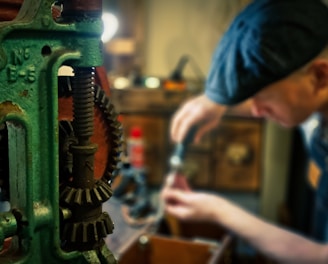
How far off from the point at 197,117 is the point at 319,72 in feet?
1.12

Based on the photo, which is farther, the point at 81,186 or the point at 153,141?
the point at 153,141

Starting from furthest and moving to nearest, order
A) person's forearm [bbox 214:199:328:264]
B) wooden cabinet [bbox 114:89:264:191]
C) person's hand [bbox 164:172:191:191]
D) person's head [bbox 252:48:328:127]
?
wooden cabinet [bbox 114:89:264:191], person's hand [bbox 164:172:191:191], person's forearm [bbox 214:199:328:264], person's head [bbox 252:48:328:127]

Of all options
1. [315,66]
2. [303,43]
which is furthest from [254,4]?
[315,66]

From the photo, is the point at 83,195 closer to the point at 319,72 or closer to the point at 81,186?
the point at 81,186

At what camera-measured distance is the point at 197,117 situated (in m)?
1.35

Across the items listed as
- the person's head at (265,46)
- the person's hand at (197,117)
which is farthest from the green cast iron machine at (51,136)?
the person's hand at (197,117)

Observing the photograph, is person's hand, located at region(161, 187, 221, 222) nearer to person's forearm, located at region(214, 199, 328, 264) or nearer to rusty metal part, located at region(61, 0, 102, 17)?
person's forearm, located at region(214, 199, 328, 264)

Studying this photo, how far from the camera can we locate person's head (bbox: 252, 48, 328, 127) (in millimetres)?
1182

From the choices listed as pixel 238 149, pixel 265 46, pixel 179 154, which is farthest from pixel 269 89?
pixel 238 149

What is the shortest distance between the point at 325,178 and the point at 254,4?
692 mm

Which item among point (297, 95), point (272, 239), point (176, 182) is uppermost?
point (297, 95)

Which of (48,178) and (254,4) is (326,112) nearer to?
(254,4)

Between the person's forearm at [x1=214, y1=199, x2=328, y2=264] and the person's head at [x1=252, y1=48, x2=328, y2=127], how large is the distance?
0.99 ft

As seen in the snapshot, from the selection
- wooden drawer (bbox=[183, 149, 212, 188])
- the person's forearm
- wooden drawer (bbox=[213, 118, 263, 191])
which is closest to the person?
the person's forearm
